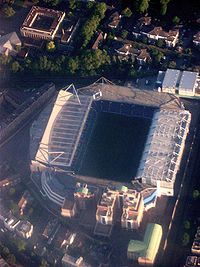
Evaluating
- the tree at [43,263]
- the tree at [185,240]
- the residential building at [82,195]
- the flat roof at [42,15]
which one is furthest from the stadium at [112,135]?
the flat roof at [42,15]

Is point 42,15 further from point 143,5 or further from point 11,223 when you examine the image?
point 11,223

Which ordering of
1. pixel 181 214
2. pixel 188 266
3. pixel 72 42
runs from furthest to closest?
pixel 72 42, pixel 181 214, pixel 188 266

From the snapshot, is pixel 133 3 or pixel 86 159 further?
pixel 133 3

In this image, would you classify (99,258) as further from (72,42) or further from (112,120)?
(72,42)

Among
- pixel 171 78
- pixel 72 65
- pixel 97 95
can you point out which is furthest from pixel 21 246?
pixel 171 78

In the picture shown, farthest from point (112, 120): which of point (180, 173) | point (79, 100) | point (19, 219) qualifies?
point (19, 219)

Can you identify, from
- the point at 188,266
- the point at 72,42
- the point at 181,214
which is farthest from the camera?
the point at 72,42
